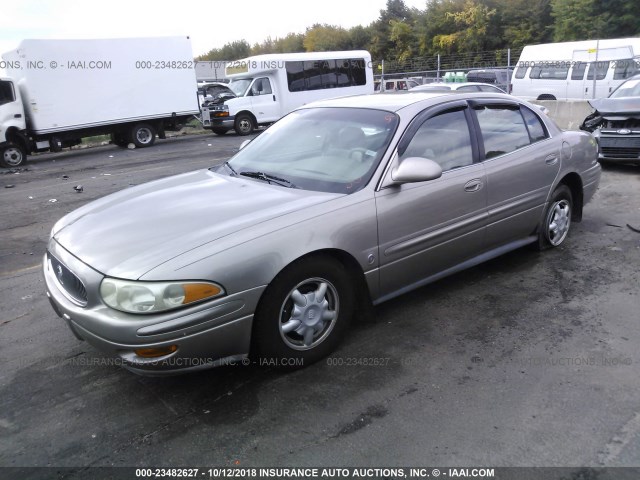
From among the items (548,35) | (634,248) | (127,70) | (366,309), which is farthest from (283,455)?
(548,35)

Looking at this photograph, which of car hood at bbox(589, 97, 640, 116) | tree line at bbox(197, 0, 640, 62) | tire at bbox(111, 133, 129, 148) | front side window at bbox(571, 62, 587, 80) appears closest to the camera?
car hood at bbox(589, 97, 640, 116)

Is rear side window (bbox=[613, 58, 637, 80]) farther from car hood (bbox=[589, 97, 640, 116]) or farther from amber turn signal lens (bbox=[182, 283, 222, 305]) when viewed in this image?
amber turn signal lens (bbox=[182, 283, 222, 305])

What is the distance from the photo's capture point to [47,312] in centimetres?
419

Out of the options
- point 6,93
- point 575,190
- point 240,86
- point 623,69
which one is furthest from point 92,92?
point 623,69

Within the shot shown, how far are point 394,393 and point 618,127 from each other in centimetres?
753

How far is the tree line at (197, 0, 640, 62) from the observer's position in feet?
121

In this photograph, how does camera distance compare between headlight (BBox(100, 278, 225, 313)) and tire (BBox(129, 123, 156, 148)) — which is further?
tire (BBox(129, 123, 156, 148))

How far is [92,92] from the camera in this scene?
1570cm

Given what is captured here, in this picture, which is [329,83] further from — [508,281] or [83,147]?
[508,281]

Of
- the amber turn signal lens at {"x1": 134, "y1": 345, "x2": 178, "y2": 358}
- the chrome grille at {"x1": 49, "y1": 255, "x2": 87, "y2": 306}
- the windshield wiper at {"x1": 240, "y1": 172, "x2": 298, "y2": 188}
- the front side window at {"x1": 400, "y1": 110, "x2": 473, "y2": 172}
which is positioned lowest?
the amber turn signal lens at {"x1": 134, "y1": 345, "x2": 178, "y2": 358}

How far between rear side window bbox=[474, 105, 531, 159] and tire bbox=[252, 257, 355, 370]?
1806 mm

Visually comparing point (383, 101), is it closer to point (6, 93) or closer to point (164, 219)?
point (164, 219)

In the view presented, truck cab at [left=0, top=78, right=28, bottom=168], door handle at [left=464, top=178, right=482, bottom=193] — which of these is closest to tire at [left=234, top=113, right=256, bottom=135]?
truck cab at [left=0, top=78, right=28, bottom=168]

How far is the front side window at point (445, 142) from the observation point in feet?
12.4
